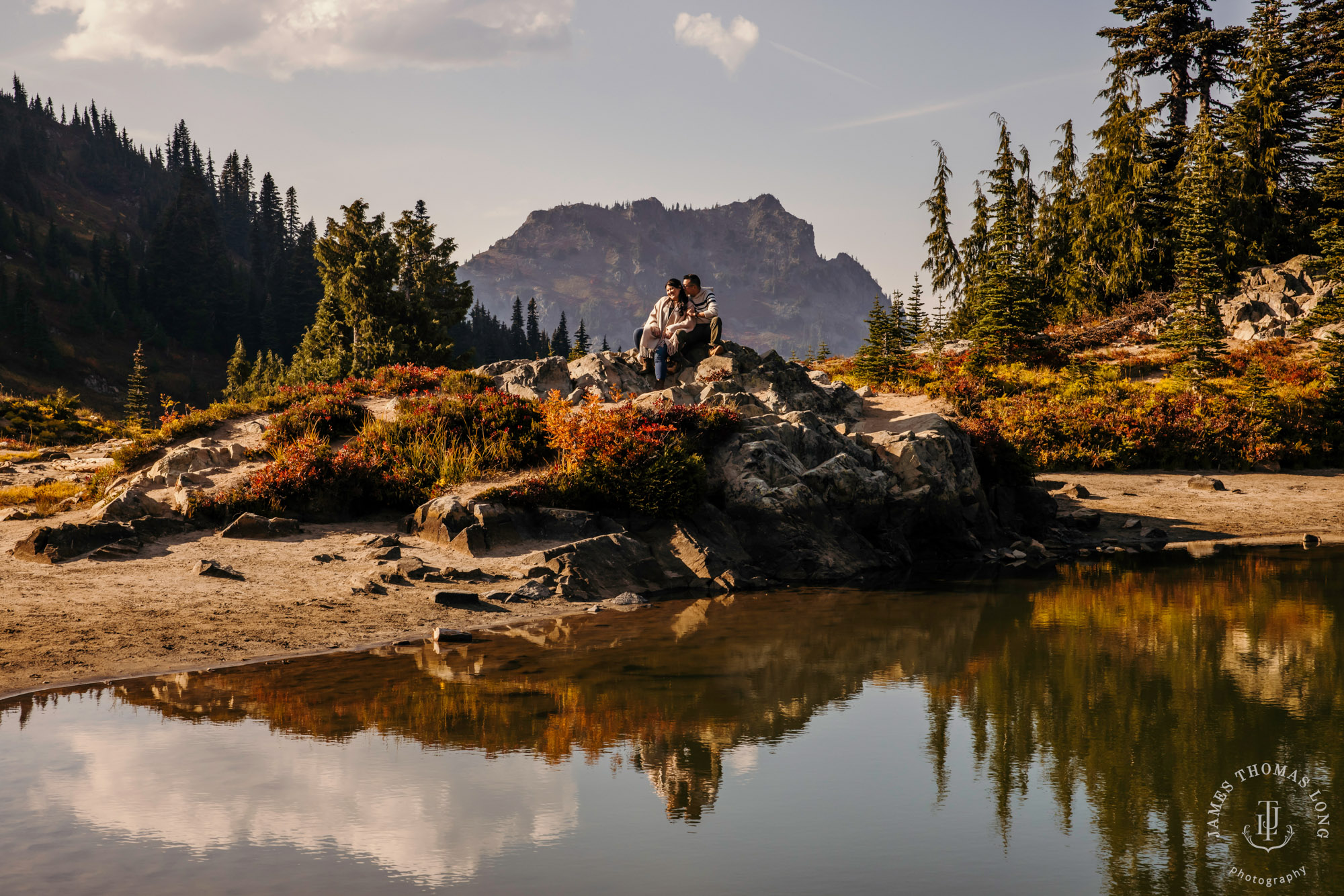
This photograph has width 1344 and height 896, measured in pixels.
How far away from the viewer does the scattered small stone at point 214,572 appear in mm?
12695

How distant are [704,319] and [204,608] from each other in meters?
13.4

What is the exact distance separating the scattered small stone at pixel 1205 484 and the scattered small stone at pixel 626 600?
63.1 feet

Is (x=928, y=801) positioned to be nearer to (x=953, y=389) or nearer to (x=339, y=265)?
(x=953, y=389)

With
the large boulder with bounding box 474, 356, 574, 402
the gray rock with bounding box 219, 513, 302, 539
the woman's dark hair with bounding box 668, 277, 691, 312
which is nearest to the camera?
the gray rock with bounding box 219, 513, 302, 539

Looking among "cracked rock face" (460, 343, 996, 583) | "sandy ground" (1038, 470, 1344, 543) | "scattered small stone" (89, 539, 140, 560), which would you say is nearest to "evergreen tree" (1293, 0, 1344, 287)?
"sandy ground" (1038, 470, 1344, 543)

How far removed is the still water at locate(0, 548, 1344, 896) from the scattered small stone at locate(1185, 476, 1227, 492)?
1535 centimetres

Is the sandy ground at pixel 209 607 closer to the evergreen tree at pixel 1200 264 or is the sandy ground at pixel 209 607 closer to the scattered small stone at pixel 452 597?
the scattered small stone at pixel 452 597

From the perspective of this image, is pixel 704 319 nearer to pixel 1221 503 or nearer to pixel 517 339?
pixel 1221 503

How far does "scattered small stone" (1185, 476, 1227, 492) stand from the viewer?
25.0 m

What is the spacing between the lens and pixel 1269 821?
19.5 feet

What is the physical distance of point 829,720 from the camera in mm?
8195

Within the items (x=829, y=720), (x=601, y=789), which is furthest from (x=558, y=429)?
(x=601, y=789)

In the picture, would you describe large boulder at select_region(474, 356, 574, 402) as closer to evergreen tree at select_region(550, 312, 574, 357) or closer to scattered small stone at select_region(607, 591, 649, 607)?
scattered small stone at select_region(607, 591, 649, 607)

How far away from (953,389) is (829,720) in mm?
24235
